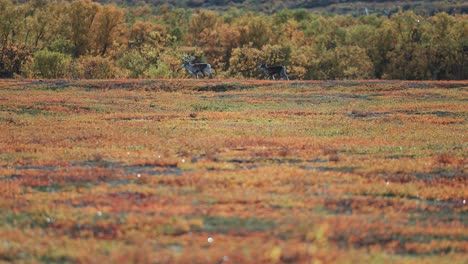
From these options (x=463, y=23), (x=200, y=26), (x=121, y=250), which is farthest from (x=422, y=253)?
(x=200, y=26)

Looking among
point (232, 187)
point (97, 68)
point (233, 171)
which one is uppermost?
point (232, 187)

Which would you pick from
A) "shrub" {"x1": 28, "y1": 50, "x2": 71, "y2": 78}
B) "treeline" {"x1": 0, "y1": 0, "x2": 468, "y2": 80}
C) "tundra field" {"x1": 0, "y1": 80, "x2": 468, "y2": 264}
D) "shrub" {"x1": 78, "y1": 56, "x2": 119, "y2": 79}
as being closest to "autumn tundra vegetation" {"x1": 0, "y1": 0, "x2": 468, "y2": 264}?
"tundra field" {"x1": 0, "y1": 80, "x2": 468, "y2": 264}

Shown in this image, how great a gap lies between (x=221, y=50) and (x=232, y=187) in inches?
3207

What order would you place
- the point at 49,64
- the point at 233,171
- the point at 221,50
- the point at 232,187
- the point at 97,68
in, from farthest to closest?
the point at 221,50
the point at 97,68
the point at 49,64
the point at 233,171
the point at 232,187

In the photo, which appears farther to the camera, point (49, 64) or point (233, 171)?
point (49, 64)

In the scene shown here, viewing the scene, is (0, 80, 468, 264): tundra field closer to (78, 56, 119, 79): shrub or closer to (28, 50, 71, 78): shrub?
(28, 50, 71, 78): shrub

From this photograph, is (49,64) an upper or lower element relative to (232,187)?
lower

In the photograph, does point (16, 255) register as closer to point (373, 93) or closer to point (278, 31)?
point (373, 93)

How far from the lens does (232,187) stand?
16.0 meters

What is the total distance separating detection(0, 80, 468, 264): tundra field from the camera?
11375 mm

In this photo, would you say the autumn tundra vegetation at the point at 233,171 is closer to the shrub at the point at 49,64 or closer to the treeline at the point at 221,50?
the shrub at the point at 49,64

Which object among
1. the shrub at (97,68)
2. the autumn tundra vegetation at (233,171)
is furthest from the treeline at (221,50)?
the autumn tundra vegetation at (233,171)

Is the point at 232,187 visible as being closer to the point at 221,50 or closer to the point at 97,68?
the point at 97,68

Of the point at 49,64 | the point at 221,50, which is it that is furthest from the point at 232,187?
the point at 221,50
